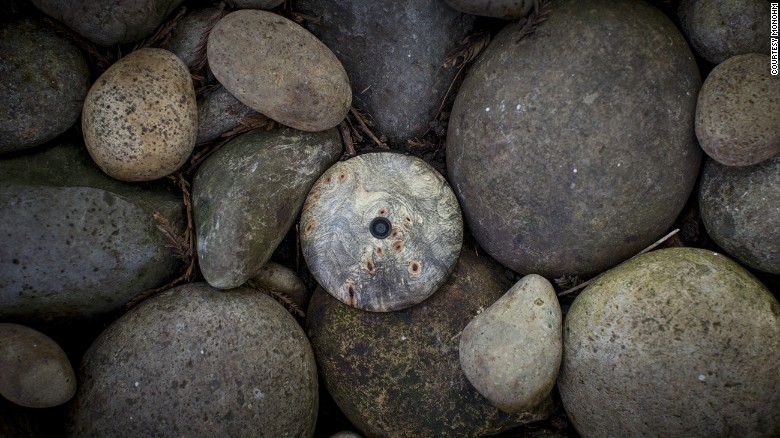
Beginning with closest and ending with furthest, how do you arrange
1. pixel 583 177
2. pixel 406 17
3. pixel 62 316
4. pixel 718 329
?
pixel 718 329 < pixel 583 177 < pixel 62 316 < pixel 406 17

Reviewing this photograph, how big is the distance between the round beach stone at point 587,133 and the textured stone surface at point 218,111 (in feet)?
4.31

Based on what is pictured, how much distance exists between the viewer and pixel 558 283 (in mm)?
2914

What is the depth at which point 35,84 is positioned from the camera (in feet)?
8.58

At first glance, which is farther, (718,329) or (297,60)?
(297,60)

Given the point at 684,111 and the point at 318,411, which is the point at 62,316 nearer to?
the point at 318,411

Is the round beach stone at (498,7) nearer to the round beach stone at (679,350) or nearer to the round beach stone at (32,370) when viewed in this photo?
the round beach stone at (679,350)

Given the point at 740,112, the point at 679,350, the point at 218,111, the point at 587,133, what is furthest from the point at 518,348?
the point at 218,111

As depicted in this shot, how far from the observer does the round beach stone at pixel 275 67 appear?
262 cm

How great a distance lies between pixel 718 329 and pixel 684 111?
1063 millimetres

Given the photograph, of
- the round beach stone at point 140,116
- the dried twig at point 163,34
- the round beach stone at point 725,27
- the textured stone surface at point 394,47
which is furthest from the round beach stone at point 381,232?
the round beach stone at point 725,27

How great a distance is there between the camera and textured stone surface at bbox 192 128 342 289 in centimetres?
275

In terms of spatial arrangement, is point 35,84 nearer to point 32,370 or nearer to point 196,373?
point 32,370

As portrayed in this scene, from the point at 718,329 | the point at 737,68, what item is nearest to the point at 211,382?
the point at 718,329

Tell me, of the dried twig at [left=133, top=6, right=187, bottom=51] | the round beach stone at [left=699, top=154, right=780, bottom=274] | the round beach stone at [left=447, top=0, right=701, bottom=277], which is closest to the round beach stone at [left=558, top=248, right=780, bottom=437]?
the round beach stone at [left=699, top=154, right=780, bottom=274]
